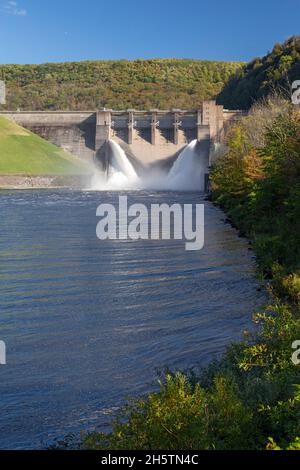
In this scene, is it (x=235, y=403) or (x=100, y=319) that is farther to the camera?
(x=100, y=319)

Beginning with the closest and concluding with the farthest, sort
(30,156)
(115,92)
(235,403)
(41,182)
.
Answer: (235,403) < (41,182) < (30,156) < (115,92)

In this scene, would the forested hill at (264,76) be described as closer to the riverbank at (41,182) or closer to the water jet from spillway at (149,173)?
the water jet from spillway at (149,173)

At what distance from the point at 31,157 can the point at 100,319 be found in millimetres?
84034

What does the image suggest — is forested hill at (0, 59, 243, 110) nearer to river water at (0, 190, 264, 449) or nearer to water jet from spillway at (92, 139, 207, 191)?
water jet from spillway at (92, 139, 207, 191)

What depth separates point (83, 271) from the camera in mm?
21000

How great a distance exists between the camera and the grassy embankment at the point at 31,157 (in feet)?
302

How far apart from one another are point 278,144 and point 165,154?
6495 cm

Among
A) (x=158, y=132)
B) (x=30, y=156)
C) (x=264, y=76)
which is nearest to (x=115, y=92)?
(x=264, y=76)

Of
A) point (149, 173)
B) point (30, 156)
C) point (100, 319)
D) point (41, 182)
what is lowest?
point (100, 319)

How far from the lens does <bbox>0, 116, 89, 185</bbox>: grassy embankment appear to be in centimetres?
9212

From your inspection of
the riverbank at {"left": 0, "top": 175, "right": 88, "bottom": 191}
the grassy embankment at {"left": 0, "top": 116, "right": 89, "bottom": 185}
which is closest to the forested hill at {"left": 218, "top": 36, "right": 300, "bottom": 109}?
the grassy embankment at {"left": 0, "top": 116, "right": 89, "bottom": 185}

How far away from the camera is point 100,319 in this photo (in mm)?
14883

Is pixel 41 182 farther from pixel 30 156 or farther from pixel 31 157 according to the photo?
pixel 30 156

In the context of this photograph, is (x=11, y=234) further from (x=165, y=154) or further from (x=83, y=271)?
(x=165, y=154)
